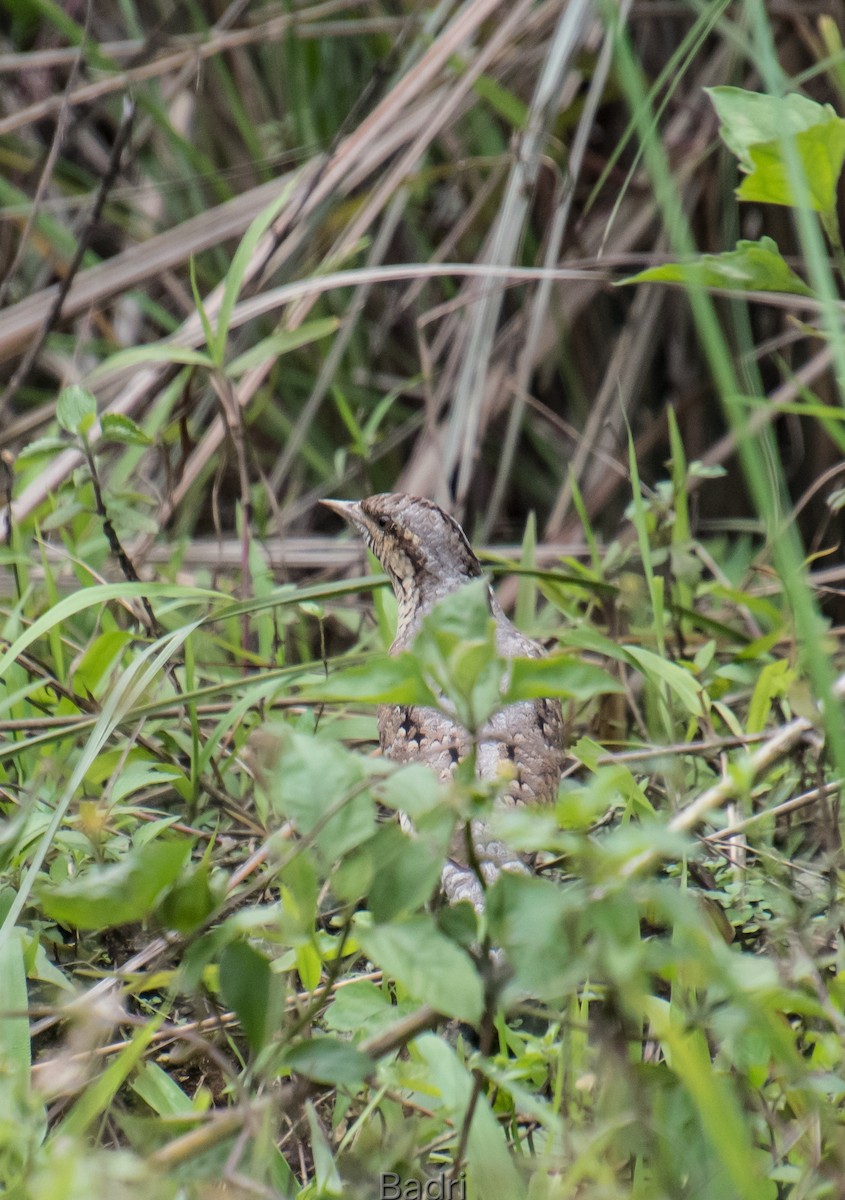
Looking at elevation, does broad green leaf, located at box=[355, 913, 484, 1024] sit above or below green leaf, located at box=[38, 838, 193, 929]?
below

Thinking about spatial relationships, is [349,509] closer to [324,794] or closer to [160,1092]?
[160,1092]

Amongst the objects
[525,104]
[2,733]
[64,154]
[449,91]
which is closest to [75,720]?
[2,733]

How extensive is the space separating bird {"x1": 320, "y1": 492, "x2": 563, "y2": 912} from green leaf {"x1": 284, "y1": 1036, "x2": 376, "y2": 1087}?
21 centimetres

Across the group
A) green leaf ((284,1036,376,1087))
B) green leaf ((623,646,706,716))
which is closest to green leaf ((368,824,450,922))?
green leaf ((284,1036,376,1087))

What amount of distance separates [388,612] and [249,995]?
214 cm

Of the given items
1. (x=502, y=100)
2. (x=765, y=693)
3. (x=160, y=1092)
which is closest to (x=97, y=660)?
(x=160, y=1092)

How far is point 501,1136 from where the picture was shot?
1551 mm

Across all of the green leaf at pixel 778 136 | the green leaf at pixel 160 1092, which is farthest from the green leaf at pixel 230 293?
the green leaf at pixel 160 1092

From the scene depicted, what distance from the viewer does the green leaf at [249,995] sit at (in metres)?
1.30

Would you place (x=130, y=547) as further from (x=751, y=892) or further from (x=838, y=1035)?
(x=838, y=1035)

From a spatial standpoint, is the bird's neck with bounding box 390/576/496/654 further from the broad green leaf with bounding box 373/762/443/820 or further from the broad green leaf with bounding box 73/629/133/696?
the broad green leaf with bounding box 373/762/443/820

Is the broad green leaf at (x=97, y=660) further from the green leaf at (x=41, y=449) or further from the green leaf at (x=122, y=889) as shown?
the green leaf at (x=122, y=889)

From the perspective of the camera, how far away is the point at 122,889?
1.26 m

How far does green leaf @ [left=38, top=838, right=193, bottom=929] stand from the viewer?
126 centimetres
